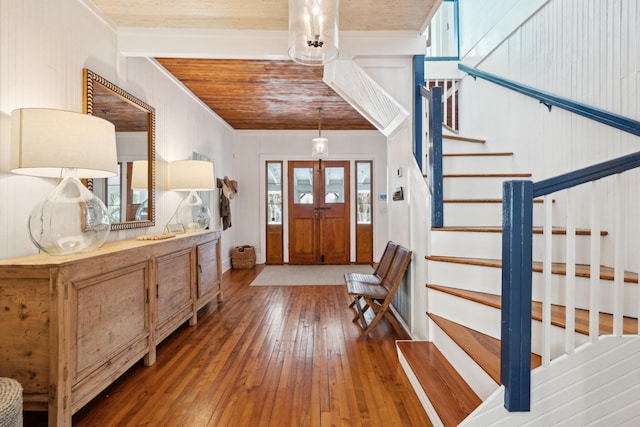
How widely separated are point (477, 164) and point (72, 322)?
127 inches

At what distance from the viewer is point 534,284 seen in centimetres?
182

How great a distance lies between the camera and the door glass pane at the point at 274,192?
6.39m

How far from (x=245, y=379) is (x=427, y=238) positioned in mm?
1664

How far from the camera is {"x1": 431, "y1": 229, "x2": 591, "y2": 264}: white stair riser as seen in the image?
6.67 ft

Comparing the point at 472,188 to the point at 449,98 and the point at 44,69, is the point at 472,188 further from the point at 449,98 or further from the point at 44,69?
the point at 44,69

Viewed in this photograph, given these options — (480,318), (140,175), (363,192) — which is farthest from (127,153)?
(363,192)

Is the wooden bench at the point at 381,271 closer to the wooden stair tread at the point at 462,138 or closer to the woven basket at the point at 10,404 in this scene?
the wooden stair tread at the point at 462,138

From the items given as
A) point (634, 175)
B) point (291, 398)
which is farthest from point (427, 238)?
point (291, 398)

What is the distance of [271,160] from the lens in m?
6.37

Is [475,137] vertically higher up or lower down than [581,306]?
higher up

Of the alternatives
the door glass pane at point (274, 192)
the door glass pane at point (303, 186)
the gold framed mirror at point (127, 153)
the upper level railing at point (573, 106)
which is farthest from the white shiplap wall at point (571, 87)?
the door glass pane at point (274, 192)

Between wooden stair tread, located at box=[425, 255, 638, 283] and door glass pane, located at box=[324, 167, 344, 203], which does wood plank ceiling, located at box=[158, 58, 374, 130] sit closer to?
door glass pane, located at box=[324, 167, 344, 203]

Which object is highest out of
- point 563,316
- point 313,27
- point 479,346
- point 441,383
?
point 313,27

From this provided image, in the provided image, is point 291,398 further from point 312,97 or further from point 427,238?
point 312,97
